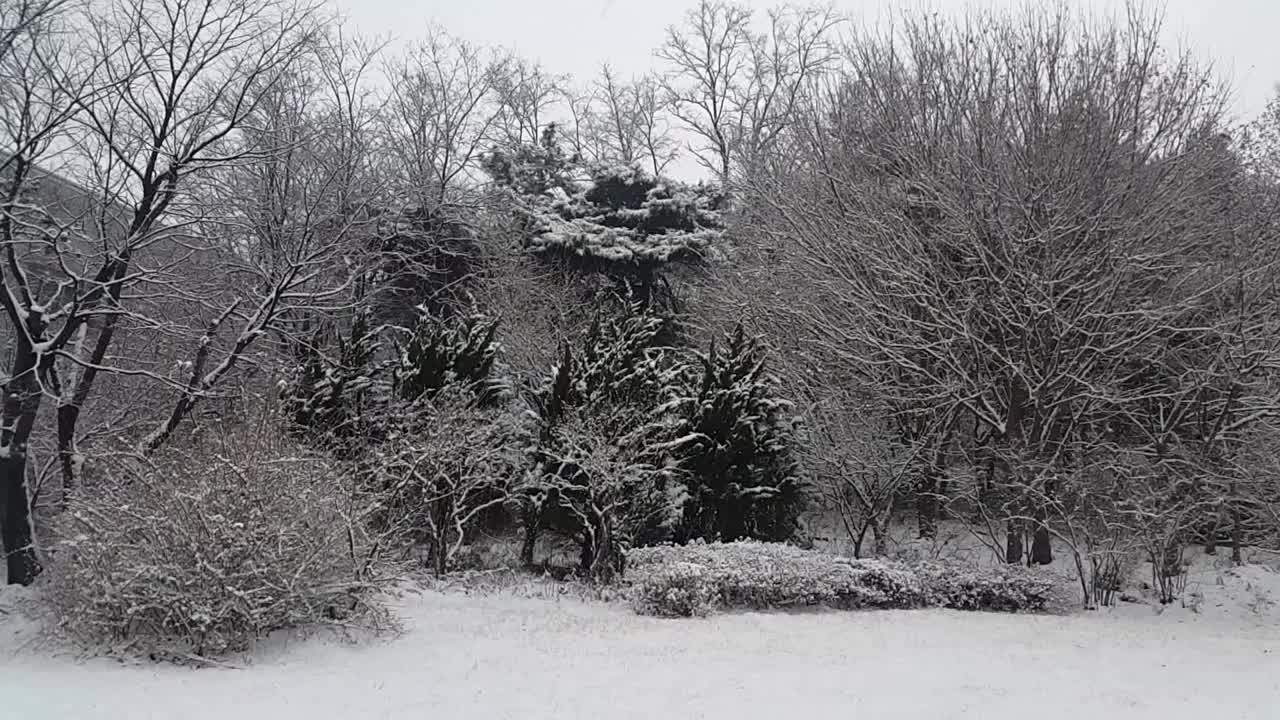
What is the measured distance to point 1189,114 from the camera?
1221 cm

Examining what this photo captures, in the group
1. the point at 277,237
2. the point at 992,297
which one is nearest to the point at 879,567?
the point at 992,297

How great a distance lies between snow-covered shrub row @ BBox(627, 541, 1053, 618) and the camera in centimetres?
958

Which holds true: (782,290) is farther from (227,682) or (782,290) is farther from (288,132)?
(227,682)

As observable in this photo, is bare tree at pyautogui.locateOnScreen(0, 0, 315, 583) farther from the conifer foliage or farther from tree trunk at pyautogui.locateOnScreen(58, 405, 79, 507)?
the conifer foliage

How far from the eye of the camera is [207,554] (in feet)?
22.5

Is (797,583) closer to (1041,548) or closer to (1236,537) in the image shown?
(1041,548)

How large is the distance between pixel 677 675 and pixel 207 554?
12.7ft

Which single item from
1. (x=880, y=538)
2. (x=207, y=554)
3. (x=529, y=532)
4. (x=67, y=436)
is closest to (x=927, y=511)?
(x=880, y=538)

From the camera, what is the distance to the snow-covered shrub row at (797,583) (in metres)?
9.58

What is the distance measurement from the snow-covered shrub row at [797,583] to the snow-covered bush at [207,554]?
334cm

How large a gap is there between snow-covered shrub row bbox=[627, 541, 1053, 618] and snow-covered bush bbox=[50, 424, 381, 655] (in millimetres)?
3341

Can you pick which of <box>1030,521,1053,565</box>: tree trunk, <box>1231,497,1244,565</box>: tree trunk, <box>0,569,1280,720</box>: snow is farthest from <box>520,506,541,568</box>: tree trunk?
<box>1231,497,1244,565</box>: tree trunk

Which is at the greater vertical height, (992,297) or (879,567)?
(992,297)

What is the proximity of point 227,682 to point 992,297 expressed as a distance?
35.1 ft
